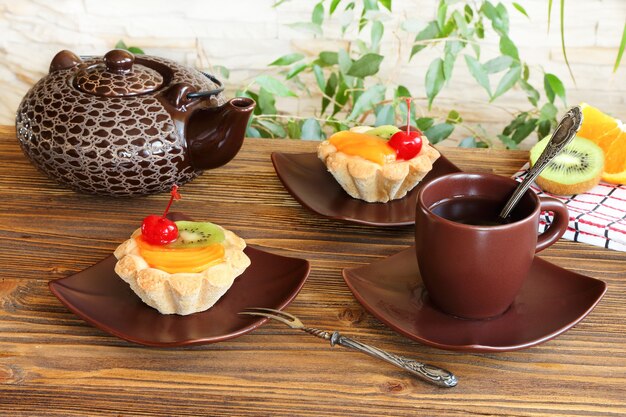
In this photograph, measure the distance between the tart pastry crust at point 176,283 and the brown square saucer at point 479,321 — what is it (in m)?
0.15

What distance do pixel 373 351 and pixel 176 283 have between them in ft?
0.75

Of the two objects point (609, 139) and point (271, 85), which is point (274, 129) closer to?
point (271, 85)

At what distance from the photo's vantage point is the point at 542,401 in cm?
75

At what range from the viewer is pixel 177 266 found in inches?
33.2

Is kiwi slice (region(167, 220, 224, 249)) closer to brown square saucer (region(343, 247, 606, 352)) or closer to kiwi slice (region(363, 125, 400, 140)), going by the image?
brown square saucer (region(343, 247, 606, 352))

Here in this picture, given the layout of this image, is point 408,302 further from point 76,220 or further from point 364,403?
point 76,220

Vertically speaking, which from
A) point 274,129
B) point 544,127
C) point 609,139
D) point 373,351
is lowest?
point 274,129

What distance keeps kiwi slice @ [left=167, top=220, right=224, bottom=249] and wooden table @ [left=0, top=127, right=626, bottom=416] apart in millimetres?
124

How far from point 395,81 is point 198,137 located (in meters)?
1.19

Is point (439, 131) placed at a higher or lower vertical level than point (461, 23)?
lower

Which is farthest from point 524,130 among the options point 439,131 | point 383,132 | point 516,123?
point 383,132

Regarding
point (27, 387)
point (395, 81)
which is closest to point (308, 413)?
point (27, 387)

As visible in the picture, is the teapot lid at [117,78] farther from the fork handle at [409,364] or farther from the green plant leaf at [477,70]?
the green plant leaf at [477,70]

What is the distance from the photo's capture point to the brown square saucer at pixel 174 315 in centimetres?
80
